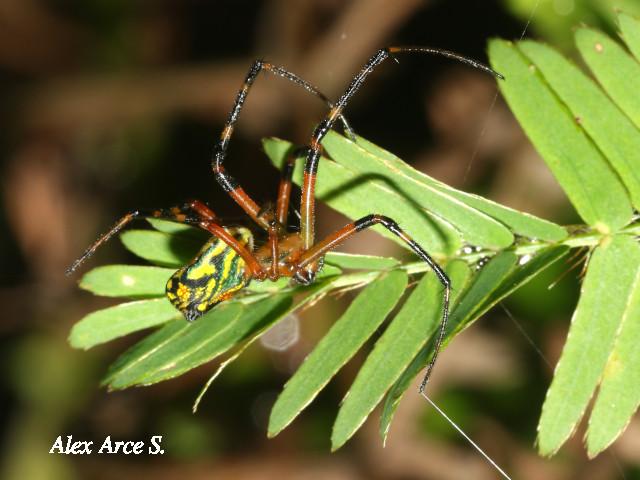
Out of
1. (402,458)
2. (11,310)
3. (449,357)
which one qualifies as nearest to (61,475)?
(11,310)

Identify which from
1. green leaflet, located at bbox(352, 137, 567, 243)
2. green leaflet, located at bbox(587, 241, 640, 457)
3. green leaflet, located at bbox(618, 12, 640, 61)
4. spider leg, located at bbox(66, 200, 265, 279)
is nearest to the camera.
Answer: green leaflet, located at bbox(587, 241, 640, 457)

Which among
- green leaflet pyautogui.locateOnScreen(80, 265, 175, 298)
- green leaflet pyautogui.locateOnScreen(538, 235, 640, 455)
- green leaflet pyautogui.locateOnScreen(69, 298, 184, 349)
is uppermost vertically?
green leaflet pyautogui.locateOnScreen(80, 265, 175, 298)

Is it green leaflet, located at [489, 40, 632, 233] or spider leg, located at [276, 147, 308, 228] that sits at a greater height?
spider leg, located at [276, 147, 308, 228]

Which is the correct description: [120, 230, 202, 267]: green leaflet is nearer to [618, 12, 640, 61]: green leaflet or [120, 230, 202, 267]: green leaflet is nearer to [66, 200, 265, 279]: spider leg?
[66, 200, 265, 279]: spider leg

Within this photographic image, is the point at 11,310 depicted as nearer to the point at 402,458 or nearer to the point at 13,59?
the point at 13,59

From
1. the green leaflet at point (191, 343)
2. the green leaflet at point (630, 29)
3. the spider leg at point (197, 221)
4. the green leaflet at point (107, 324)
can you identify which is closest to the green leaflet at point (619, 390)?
the green leaflet at point (630, 29)

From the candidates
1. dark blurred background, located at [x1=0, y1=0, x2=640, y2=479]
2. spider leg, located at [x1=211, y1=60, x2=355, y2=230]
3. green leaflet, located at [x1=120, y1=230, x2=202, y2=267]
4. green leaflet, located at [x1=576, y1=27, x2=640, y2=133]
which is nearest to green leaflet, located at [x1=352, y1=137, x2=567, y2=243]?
green leaflet, located at [x1=576, y1=27, x2=640, y2=133]
